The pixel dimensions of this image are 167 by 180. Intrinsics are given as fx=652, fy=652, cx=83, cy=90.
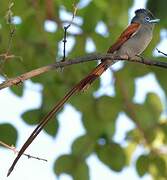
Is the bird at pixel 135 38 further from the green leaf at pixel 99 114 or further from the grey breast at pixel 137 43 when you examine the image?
the green leaf at pixel 99 114

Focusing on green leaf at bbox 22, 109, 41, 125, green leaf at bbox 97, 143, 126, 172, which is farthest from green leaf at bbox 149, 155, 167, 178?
green leaf at bbox 22, 109, 41, 125

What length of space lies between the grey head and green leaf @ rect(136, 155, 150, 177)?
1.18m

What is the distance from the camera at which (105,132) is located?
4832 mm

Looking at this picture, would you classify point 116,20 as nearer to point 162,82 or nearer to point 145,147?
point 162,82

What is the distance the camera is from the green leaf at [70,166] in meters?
4.63

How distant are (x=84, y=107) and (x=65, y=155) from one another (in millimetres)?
372

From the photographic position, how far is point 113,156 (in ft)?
15.4

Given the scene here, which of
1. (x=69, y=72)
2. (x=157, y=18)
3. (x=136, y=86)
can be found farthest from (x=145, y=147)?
(x=157, y=18)

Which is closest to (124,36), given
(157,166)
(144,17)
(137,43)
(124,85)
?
(137,43)

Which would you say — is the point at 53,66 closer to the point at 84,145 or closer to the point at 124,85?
the point at 84,145

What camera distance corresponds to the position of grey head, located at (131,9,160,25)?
4012 mm

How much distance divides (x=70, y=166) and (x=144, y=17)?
126 cm

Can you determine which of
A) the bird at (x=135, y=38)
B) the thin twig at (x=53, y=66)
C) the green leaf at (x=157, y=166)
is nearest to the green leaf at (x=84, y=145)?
the green leaf at (x=157, y=166)

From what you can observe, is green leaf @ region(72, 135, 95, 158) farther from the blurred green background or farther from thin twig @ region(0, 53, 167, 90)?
thin twig @ region(0, 53, 167, 90)
